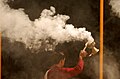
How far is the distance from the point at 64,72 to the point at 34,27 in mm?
340

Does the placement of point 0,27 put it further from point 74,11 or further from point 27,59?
point 74,11

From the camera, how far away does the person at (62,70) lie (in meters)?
1.60

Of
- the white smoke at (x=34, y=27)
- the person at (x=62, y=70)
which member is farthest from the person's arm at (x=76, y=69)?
the white smoke at (x=34, y=27)

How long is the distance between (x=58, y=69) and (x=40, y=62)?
0.40ft

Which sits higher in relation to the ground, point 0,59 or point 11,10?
point 11,10

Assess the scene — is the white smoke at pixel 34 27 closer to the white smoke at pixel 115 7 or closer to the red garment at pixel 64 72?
the red garment at pixel 64 72

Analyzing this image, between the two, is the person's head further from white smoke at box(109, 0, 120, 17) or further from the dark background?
white smoke at box(109, 0, 120, 17)

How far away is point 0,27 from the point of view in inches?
64.0

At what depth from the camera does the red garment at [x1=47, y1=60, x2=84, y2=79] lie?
160cm

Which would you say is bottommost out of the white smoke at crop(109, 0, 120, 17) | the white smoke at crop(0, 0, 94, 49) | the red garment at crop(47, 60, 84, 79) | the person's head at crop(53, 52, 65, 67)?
the red garment at crop(47, 60, 84, 79)

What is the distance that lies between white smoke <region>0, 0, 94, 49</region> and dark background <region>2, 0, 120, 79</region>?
1.2 inches

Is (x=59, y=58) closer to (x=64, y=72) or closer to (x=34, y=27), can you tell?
(x=64, y=72)

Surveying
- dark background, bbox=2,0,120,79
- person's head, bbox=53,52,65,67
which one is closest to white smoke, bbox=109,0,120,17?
dark background, bbox=2,0,120,79

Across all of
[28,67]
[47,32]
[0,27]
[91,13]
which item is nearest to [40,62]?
[28,67]
